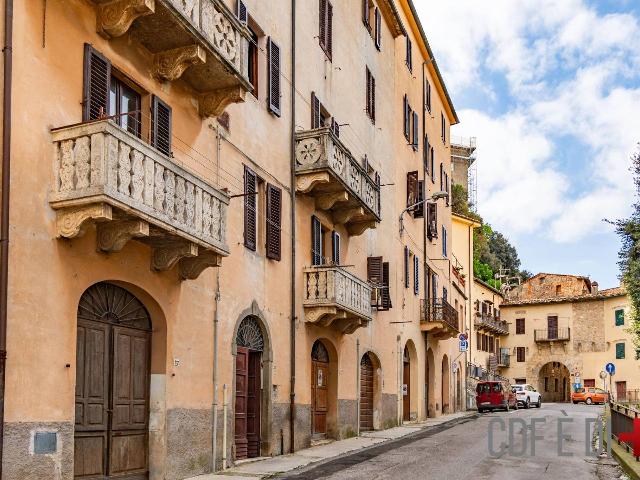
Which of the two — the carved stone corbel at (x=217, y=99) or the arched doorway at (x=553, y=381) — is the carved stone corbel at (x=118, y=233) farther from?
the arched doorway at (x=553, y=381)

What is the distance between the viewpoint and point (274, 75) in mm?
19719

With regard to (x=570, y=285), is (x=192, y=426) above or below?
below

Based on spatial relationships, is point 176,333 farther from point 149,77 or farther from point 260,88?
point 260,88

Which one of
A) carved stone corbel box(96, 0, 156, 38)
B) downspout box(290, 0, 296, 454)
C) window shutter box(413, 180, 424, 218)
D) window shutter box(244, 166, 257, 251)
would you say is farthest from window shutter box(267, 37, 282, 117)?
window shutter box(413, 180, 424, 218)

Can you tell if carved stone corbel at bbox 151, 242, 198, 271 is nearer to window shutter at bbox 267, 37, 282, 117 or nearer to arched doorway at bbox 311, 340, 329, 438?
window shutter at bbox 267, 37, 282, 117

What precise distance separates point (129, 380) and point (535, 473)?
7915 millimetres

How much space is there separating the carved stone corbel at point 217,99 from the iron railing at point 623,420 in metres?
10.2

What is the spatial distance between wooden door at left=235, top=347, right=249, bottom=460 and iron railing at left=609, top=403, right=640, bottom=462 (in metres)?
8.07

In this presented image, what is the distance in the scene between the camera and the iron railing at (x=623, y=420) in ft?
56.6

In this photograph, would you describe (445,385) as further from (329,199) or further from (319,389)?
(329,199)

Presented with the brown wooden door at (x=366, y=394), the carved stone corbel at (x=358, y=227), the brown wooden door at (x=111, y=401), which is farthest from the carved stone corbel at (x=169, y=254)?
the brown wooden door at (x=366, y=394)

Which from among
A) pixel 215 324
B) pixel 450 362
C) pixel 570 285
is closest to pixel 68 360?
pixel 215 324

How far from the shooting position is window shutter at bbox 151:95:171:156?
14.1m

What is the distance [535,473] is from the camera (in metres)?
15.7
